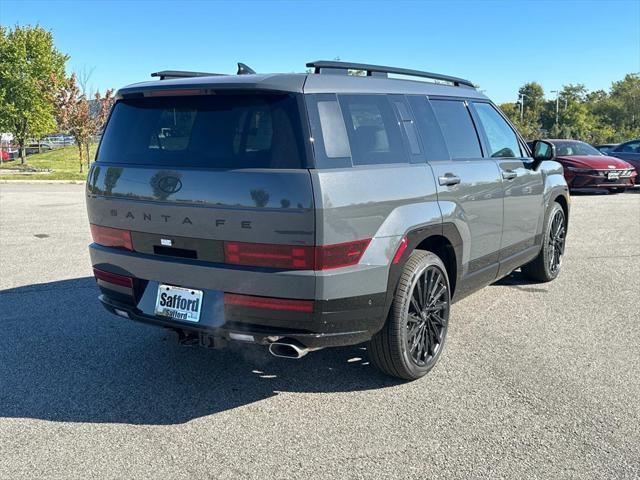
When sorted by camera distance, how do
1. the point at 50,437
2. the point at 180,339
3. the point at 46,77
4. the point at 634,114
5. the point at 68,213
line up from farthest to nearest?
the point at 634,114 < the point at 46,77 < the point at 68,213 < the point at 180,339 < the point at 50,437

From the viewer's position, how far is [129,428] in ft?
11.0

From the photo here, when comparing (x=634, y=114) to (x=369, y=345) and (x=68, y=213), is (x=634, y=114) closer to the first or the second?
(x=68, y=213)

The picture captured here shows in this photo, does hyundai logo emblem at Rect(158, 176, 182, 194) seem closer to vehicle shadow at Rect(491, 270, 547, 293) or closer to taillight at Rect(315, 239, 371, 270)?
taillight at Rect(315, 239, 371, 270)

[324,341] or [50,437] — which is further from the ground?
[324,341]

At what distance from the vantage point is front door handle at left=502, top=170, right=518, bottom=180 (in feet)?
16.7

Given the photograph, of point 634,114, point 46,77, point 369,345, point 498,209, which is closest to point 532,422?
point 369,345

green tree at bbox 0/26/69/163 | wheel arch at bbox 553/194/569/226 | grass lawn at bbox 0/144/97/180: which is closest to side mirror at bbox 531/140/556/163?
wheel arch at bbox 553/194/569/226

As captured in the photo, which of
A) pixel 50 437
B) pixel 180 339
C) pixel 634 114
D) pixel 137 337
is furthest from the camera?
pixel 634 114

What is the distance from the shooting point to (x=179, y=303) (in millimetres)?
3551

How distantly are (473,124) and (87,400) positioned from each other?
3.59 metres

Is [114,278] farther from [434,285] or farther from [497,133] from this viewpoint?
[497,133]

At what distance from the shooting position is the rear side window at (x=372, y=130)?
352 cm

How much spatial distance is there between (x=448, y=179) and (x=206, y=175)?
177 centimetres

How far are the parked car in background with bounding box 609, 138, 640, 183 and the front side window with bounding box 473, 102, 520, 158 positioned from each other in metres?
14.5
